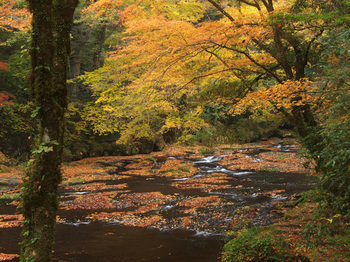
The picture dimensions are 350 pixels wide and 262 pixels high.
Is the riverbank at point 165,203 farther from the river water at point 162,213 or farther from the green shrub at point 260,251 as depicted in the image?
the green shrub at point 260,251

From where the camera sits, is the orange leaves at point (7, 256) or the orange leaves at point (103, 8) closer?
the orange leaves at point (7, 256)

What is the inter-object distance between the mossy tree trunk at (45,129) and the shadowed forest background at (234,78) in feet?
0.34

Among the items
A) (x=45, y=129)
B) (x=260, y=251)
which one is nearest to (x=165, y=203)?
(x=260, y=251)

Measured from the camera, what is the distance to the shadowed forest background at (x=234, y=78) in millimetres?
4273

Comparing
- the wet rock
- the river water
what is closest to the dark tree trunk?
the wet rock

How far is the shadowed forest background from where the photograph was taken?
14.0 ft

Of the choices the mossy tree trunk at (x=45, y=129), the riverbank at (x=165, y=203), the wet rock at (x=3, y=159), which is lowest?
the riverbank at (x=165, y=203)

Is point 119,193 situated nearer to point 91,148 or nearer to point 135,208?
point 135,208

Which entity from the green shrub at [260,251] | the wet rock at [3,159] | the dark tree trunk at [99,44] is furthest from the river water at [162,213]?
the dark tree trunk at [99,44]

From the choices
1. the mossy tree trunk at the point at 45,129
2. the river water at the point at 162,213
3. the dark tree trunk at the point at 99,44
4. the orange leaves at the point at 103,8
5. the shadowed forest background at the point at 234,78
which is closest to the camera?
the mossy tree trunk at the point at 45,129

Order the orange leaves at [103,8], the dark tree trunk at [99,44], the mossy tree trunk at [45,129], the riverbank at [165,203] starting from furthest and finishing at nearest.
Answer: the dark tree trunk at [99,44], the orange leaves at [103,8], the riverbank at [165,203], the mossy tree trunk at [45,129]

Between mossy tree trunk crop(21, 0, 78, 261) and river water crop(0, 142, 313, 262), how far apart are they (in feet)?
10.5

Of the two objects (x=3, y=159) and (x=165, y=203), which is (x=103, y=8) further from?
(x=3, y=159)

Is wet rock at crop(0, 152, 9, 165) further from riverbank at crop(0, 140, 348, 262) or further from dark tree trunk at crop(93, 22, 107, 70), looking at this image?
dark tree trunk at crop(93, 22, 107, 70)
